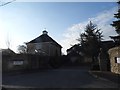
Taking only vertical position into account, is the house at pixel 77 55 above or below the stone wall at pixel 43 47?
below

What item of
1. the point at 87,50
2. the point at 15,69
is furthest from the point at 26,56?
the point at 87,50

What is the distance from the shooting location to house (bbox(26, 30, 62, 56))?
59.9 m

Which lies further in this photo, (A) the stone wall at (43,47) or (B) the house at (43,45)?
(B) the house at (43,45)

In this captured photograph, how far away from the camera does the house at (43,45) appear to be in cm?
5988

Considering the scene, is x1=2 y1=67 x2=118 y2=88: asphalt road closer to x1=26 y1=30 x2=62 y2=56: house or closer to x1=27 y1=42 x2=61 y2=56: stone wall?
x1=27 y1=42 x2=61 y2=56: stone wall

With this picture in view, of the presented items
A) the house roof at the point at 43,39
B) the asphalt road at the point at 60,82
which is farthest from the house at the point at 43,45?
the asphalt road at the point at 60,82

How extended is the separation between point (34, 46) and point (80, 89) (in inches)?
1875

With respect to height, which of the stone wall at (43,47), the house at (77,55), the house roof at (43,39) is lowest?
the house at (77,55)

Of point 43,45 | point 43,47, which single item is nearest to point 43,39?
point 43,45

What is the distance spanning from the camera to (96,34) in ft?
201

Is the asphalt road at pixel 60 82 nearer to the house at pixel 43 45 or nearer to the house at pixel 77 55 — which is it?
the house at pixel 43 45

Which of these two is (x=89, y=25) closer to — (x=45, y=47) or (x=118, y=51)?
(x=45, y=47)

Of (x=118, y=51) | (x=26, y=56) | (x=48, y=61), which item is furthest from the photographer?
(x=48, y=61)

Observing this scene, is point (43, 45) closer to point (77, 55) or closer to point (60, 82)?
point (77, 55)
